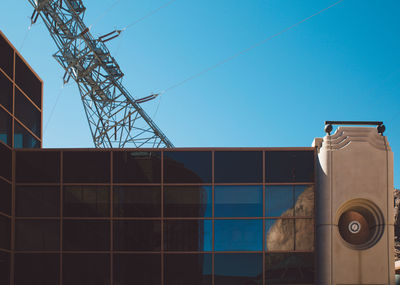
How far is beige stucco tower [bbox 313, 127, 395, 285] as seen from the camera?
711 inches

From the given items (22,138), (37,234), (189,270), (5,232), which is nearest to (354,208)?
(189,270)

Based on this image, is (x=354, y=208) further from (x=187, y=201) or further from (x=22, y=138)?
(x=22, y=138)

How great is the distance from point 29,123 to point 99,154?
419 centimetres

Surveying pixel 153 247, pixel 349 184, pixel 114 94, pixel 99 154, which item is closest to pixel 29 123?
pixel 99 154

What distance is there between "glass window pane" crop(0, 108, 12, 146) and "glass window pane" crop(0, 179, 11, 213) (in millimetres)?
1688

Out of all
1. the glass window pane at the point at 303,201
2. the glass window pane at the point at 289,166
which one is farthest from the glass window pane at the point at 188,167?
the glass window pane at the point at 303,201

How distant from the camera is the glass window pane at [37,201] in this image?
18625 mm

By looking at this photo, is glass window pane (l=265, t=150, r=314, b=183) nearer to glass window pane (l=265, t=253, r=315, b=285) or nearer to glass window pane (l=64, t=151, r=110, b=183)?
glass window pane (l=265, t=253, r=315, b=285)

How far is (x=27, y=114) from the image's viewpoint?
813 inches

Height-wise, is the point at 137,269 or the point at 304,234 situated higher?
the point at 304,234

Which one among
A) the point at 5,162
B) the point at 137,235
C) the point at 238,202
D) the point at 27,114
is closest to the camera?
the point at 5,162

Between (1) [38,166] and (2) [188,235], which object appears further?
(1) [38,166]

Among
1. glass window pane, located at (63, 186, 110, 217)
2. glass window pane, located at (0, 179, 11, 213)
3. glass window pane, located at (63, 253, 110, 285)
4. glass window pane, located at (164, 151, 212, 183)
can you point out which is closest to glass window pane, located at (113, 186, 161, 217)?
glass window pane, located at (63, 186, 110, 217)

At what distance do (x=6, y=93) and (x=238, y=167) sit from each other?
32.1 ft
